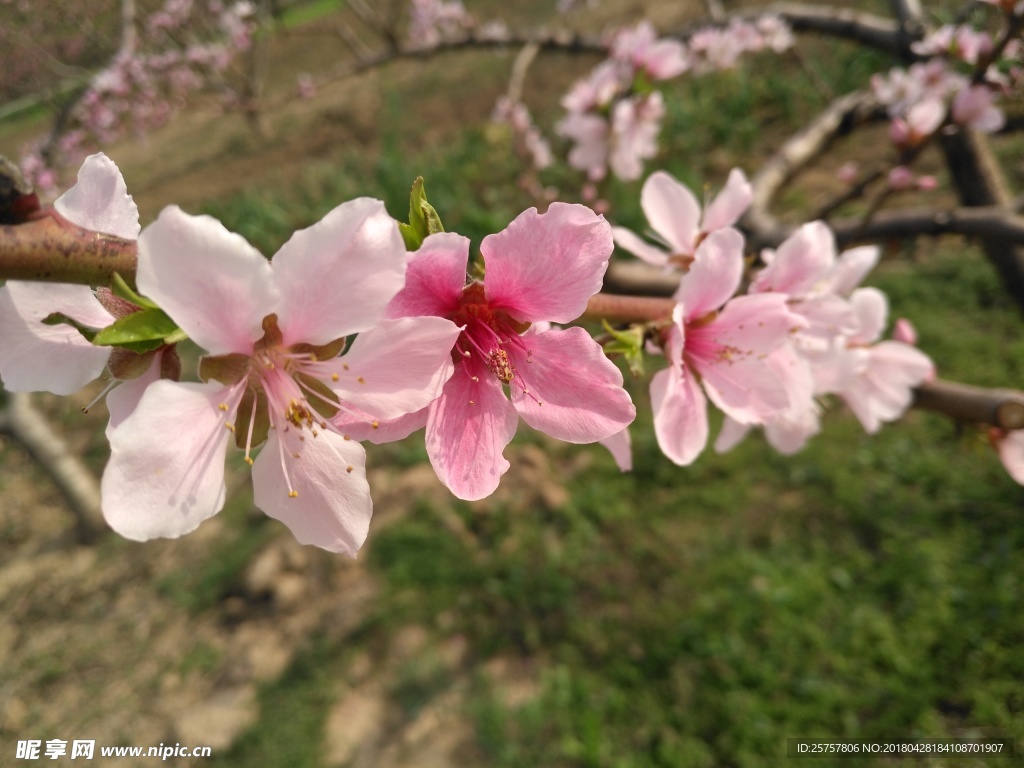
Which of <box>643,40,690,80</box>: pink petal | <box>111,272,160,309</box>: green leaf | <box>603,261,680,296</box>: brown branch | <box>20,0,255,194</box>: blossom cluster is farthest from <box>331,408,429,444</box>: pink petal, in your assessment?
<box>20,0,255,194</box>: blossom cluster

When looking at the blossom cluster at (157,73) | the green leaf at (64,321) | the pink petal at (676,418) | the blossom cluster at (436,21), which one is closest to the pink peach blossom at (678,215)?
the pink petal at (676,418)

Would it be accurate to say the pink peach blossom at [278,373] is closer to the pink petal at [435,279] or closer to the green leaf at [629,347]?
the pink petal at [435,279]

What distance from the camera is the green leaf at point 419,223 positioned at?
673mm

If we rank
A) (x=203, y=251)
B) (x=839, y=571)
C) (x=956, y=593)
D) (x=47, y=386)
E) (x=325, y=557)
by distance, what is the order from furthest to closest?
(x=325, y=557) < (x=839, y=571) < (x=956, y=593) < (x=47, y=386) < (x=203, y=251)

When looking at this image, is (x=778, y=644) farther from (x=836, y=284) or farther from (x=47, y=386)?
(x=47, y=386)

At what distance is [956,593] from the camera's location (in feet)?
7.95

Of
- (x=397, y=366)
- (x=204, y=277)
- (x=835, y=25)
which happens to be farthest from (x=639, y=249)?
(x=835, y=25)

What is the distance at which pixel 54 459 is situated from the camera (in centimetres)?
369

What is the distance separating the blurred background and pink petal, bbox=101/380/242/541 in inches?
63.8

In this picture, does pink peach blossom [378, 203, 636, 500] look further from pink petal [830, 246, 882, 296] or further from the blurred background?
the blurred background

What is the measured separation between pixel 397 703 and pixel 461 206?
3739 mm

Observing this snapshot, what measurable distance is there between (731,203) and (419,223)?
2.15 ft

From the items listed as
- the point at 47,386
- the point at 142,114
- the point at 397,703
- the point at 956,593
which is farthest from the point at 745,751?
the point at 142,114

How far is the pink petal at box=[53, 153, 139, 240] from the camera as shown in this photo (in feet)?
2.26
